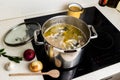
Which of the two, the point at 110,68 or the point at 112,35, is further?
the point at 112,35

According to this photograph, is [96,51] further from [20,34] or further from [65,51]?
[20,34]

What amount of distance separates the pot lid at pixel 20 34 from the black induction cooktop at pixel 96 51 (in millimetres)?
52

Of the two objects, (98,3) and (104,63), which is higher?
(98,3)

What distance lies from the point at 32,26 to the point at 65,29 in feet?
0.64

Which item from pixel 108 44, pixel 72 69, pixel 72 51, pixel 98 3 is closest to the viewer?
pixel 72 51

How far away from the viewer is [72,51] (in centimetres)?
72

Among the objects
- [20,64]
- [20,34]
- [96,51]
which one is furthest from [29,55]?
[96,51]

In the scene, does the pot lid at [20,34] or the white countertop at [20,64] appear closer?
the white countertop at [20,64]

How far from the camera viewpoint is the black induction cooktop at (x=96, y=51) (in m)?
0.83

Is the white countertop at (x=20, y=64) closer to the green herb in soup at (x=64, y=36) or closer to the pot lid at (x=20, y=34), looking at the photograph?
the pot lid at (x=20, y=34)

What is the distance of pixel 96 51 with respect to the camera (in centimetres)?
92

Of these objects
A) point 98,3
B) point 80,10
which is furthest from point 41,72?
point 98,3

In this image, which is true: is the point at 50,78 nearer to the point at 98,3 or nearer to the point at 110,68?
the point at 110,68

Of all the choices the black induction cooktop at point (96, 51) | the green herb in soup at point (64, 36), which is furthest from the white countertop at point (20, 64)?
the green herb in soup at point (64, 36)
